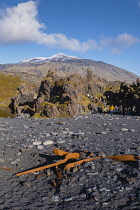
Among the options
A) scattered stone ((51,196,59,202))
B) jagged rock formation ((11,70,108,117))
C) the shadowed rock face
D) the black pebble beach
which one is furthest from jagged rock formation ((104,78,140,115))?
scattered stone ((51,196,59,202))

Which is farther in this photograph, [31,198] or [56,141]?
[56,141]

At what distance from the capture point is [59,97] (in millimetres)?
44750

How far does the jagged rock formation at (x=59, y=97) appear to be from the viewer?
3341 cm

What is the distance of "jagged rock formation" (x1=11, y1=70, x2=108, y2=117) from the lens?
33.4 meters

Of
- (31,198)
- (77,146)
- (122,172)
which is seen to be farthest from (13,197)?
(77,146)

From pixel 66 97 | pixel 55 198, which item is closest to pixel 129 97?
pixel 66 97

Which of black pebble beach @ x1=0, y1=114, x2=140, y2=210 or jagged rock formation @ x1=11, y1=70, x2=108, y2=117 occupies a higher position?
jagged rock formation @ x1=11, y1=70, x2=108, y2=117

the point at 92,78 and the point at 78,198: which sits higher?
the point at 92,78

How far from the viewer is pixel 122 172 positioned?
6391 millimetres

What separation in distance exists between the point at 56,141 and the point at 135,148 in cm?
490

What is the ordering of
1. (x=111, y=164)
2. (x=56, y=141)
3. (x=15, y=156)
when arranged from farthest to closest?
(x=56, y=141) < (x=15, y=156) < (x=111, y=164)

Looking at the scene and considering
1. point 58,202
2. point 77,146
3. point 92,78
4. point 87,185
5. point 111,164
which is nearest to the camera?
point 58,202

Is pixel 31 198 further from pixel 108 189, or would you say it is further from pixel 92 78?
pixel 92 78

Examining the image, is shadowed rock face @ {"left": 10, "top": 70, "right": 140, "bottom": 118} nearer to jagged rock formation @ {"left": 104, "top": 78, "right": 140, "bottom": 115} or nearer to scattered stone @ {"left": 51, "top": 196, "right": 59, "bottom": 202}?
jagged rock formation @ {"left": 104, "top": 78, "right": 140, "bottom": 115}
